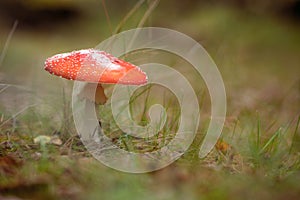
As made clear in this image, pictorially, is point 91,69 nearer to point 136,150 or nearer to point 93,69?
point 93,69

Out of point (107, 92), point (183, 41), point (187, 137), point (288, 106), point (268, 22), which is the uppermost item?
point (268, 22)

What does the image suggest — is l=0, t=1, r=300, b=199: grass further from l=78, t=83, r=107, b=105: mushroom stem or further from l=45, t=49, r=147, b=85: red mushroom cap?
l=45, t=49, r=147, b=85: red mushroom cap

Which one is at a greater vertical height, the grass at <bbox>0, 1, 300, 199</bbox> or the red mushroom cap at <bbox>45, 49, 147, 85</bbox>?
the red mushroom cap at <bbox>45, 49, 147, 85</bbox>

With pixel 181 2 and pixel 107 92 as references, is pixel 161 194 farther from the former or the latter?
pixel 181 2

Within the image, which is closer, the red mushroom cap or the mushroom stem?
the red mushroom cap

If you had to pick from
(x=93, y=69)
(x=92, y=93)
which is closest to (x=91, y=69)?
(x=93, y=69)

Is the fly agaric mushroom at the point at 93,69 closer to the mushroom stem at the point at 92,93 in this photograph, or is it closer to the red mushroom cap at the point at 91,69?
the red mushroom cap at the point at 91,69

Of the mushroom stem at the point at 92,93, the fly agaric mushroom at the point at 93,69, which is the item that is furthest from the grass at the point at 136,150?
the fly agaric mushroom at the point at 93,69

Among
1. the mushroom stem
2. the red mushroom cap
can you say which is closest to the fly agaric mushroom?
the red mushroom cap

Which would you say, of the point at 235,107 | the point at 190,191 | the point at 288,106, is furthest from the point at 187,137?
the point at 288,106
